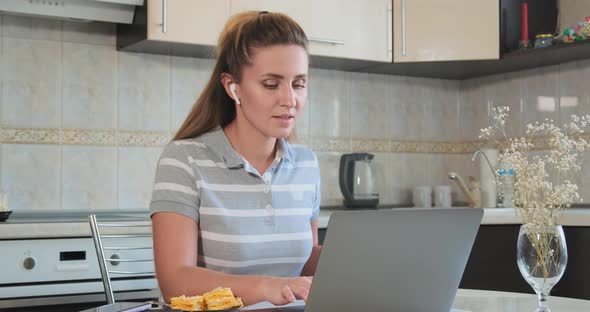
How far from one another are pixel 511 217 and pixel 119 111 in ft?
4.78

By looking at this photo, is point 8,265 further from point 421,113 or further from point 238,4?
point 421,113

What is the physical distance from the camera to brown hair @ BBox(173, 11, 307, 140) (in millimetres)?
1463

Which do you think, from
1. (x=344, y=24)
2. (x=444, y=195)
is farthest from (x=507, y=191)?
(x=344, y=24)

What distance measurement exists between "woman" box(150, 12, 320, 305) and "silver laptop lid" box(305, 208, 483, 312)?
15.8 inches

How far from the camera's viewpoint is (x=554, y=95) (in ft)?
10.2

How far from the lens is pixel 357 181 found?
3.09 m

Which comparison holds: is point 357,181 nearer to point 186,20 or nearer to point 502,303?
point 186,20

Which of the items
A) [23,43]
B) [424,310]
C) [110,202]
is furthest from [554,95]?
[424,310]

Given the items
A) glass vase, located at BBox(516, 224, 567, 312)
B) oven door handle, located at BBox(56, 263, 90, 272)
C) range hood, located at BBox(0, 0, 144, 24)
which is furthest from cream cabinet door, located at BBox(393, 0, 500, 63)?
glass vase, located at BBox(516, 224, 567, 312)

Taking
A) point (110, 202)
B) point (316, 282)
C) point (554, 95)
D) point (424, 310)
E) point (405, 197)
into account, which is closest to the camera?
point (316, 282)

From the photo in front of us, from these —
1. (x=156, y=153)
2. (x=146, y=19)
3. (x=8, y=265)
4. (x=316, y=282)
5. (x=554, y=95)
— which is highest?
(x=146, y=19)

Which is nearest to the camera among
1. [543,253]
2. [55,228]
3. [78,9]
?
[543,253]

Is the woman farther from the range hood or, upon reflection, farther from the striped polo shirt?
the range hood

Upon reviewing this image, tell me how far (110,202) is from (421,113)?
1495mm
